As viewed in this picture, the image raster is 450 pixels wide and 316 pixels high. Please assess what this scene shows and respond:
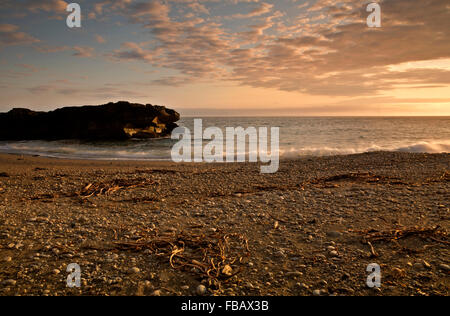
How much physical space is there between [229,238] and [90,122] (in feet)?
131

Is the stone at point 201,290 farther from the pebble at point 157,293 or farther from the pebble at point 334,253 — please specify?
the pebble at point 334,253

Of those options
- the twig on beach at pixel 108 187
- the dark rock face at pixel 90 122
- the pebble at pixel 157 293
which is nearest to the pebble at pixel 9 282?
the pebble at pixel 157 293

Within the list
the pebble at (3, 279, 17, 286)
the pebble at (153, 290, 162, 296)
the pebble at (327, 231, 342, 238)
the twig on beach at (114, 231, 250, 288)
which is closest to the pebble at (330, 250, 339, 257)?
the pebble at (327, 231, 342, 238)

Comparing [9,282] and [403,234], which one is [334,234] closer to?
[403,234]

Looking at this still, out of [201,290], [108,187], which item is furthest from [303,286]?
[108,187]

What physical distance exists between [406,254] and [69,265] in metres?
4.98

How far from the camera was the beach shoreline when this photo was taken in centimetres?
338

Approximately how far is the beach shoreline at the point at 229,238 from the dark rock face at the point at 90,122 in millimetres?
31022

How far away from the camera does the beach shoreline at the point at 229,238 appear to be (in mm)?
3385

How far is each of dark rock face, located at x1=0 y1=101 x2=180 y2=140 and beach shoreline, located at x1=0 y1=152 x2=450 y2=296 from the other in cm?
3102

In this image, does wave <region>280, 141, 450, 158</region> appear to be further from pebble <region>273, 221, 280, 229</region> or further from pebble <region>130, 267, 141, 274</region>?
pebble <region>130, 267, 141, 274</region>

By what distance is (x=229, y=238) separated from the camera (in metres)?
4.78
